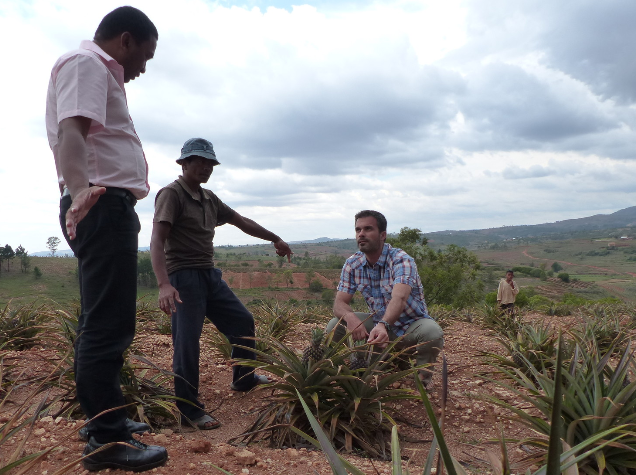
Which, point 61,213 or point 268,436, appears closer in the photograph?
point 61,213

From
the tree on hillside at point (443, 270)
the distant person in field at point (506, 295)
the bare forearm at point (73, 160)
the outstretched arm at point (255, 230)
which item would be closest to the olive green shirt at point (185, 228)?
the outstretched arm at point (255, 230)

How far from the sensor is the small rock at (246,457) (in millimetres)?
2268

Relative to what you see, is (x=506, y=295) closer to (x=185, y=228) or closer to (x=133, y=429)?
(x=185, y=228)

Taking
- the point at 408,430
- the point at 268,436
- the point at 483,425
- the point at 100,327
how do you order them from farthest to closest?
the point at 483,425 → the point at 408,430 → the point at 268,436 → the point at 100,327

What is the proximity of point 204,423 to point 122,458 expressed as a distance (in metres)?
1.21

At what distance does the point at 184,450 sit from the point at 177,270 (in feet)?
4.39

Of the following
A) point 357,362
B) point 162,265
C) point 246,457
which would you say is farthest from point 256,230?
point 246,457

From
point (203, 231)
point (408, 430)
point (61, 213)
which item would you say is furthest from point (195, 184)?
point (408, 430)

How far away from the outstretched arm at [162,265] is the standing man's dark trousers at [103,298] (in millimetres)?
834

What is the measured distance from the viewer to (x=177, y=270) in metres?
3.32

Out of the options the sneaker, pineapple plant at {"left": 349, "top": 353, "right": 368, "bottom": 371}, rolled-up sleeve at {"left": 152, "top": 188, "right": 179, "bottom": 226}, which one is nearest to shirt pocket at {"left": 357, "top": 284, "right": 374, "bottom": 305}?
pineapple plant at {"left": 349, "top": 353, "right": 368, "bottom": 371}

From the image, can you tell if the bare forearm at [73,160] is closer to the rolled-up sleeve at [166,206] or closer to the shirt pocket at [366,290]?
the rolled-up sleeve at [166,206]

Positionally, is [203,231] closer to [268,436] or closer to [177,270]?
[177,270]

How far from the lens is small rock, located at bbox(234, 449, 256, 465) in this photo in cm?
227
